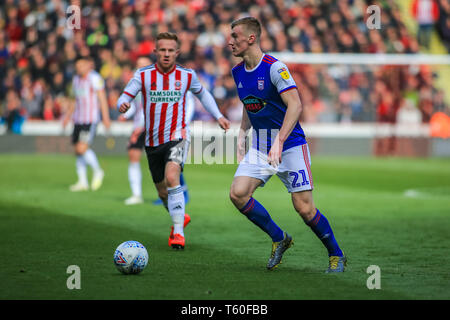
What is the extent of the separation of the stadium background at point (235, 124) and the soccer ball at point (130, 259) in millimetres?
128

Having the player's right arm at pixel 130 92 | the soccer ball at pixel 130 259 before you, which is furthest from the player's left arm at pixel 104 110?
the soccer ball at pixel 130 259

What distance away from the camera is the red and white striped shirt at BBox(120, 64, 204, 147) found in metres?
8.52

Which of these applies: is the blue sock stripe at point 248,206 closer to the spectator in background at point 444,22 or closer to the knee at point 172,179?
the knee at point 172,179

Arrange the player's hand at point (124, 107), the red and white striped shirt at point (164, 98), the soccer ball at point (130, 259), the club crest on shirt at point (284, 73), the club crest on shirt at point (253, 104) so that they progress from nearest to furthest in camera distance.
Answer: the soccer ball at point (130, 259) → the club crest on shirt at point (284, 73) → the club crest on shirt at point (253, 104) → the player's hand at point (124, 107) → the red and white striped shirt at point (164, 98)

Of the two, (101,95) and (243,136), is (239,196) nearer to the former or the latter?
(243,136)

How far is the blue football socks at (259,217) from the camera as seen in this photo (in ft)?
22.7

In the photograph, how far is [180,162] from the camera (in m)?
8.55

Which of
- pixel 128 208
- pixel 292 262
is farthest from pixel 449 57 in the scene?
pixel 292 262

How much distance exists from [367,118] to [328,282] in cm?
1978

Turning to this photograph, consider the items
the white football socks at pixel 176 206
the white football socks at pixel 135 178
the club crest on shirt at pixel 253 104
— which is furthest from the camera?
the white football socks at pixel 135 178

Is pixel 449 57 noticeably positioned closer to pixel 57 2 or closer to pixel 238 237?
pixel 57 2

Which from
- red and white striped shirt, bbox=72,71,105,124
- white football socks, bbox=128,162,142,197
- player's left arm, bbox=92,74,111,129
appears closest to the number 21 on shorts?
white football socks, bbox=128,162,142,197

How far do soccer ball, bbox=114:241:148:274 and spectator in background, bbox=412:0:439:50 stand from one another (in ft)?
81.5

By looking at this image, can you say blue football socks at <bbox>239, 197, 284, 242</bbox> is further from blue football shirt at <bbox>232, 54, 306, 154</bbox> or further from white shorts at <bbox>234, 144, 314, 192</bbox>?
blue football shirt at <bbox>232, 54, 306, 154</bbox>
